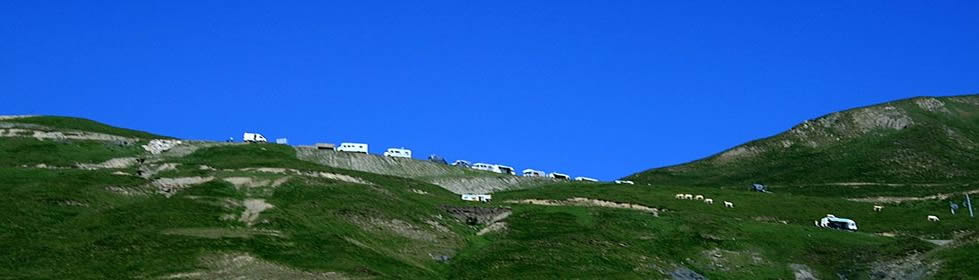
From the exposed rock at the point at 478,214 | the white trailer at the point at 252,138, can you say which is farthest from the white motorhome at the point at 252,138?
the exposed rock at the point at 478,214

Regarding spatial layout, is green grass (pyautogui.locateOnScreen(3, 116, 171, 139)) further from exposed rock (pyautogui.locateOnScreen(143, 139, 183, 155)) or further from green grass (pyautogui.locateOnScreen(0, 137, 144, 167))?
green grass (pyautogui.locateOnScreen(0, 137, 144, 167))

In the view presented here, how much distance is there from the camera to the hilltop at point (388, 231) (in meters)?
85.5

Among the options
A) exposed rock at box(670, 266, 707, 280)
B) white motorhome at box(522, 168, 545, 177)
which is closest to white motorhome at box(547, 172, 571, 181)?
white motorhome at box(522, 168, 545, 177)

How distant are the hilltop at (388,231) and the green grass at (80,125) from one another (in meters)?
35.3

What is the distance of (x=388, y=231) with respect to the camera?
103375mm

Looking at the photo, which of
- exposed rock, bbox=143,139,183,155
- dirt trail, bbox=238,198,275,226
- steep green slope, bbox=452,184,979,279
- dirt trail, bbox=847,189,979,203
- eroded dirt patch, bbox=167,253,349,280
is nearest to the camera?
eroded dirt patch, bbox=167,253,349,280

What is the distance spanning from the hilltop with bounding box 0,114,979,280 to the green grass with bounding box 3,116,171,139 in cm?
3528

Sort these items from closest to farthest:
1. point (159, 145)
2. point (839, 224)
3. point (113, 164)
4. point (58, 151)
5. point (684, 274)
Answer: point (684, 274) < point (839, 224) < point (113, 164) < point (58, 151) < point (159, 145)

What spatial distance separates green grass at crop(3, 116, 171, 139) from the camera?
586ft

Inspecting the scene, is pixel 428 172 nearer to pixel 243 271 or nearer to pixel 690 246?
pixel 690 246

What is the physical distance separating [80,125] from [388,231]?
97.5 meters

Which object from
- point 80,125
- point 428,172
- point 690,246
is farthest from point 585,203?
point 80,125

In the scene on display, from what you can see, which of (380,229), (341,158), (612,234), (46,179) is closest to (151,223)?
(380,229)

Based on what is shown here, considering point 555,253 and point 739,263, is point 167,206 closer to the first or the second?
point 555,253
